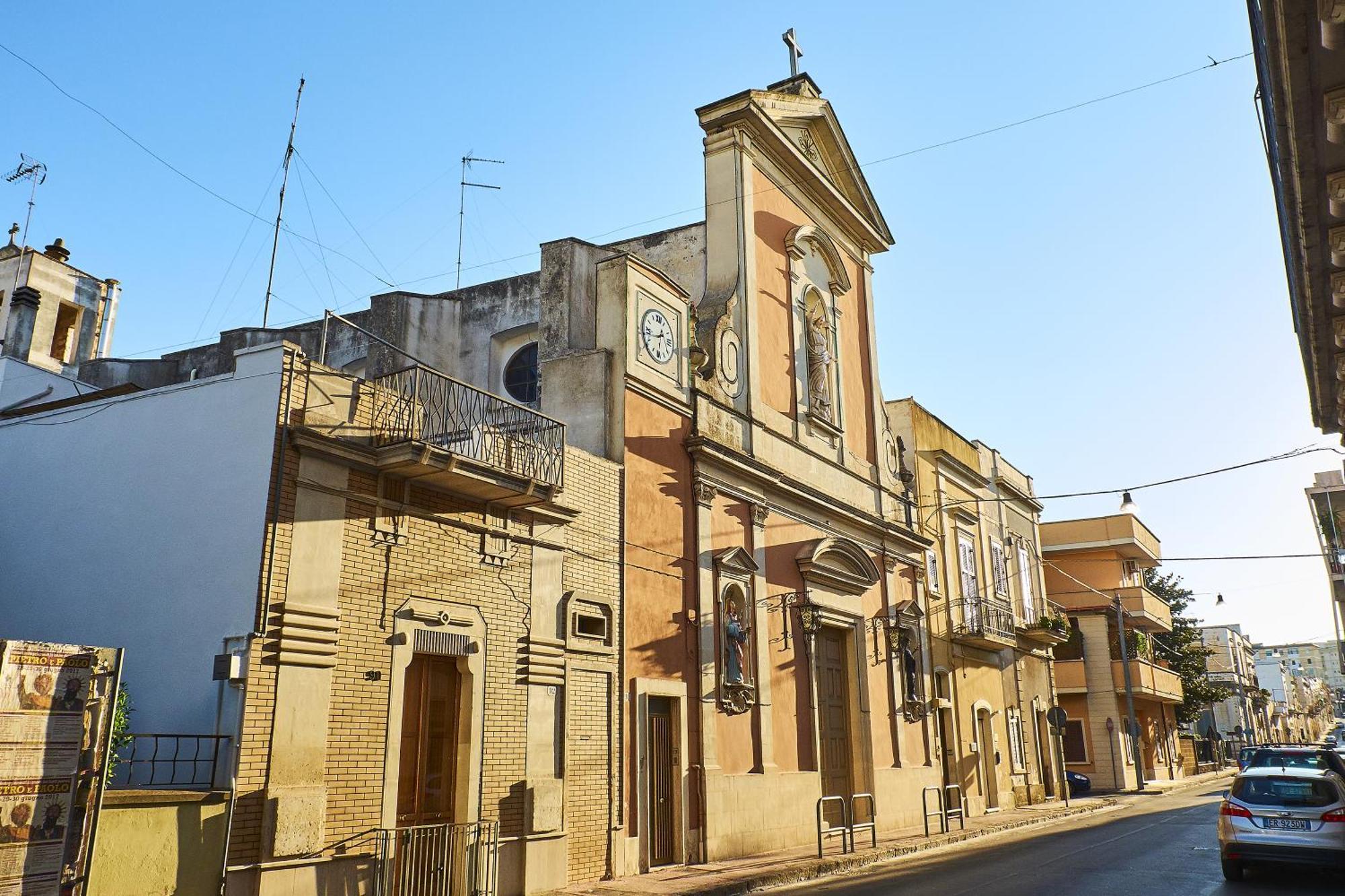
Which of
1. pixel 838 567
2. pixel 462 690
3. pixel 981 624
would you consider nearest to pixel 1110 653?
pixel 981 624

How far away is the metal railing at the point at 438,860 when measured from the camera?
10586 millimetres

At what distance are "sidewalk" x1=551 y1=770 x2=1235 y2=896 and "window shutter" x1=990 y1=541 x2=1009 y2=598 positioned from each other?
309 inches

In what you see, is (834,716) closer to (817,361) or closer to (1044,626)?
(817,361)

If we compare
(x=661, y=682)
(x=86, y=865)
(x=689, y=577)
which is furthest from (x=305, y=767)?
(x=689, y=577)

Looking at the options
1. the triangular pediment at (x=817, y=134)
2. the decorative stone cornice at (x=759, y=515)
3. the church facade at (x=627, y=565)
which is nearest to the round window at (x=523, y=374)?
the church facade at (x=627, y=565)

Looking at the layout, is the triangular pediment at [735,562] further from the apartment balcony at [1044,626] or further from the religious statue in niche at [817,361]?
the apartment balcony at [1044,626]

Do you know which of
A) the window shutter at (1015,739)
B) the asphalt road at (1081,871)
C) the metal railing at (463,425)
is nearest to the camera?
the metal railing at (463,425)

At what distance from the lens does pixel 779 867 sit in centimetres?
1453

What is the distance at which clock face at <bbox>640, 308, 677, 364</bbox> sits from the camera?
16.3 meters

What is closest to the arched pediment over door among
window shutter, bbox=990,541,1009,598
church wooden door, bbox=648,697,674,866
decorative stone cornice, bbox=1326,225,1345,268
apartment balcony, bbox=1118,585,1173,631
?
church wooden door, bbox=648,697,674,866

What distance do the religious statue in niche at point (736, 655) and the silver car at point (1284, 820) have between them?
6.90 m

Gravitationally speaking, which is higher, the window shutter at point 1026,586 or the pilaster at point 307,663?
the window shutter at point 1026,586

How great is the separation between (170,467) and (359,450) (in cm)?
197

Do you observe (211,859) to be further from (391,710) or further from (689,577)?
(689,577)
